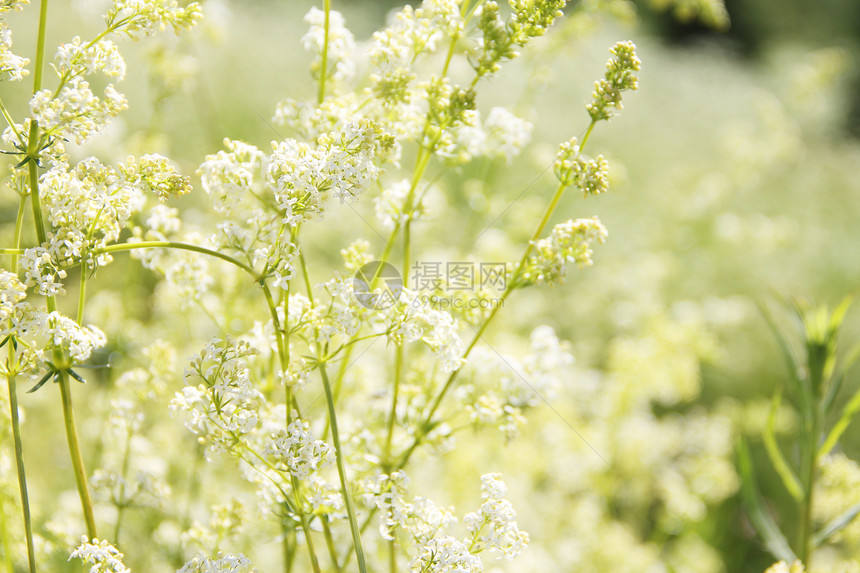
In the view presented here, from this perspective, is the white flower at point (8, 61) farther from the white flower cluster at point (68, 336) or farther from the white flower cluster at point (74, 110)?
the white flower cluster at point (68, 336)

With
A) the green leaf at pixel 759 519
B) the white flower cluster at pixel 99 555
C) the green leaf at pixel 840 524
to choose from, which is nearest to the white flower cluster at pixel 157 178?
the white flower cluster at pixel 99 555

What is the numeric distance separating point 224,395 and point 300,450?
0.14 m

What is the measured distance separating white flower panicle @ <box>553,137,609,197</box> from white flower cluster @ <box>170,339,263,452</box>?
0.60 m

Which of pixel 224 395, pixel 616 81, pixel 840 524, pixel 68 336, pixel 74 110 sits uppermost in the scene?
pixel 74 110

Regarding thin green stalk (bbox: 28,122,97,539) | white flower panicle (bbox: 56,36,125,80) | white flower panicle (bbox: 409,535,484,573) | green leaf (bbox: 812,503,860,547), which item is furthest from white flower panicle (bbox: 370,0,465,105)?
green leaf (bbox: 812,503,860,547)

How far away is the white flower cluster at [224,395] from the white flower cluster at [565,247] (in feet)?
1.69

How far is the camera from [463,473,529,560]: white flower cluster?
3.60 feet

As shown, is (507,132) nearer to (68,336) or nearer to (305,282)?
(305,282)

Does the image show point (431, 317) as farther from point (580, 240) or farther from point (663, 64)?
point (663, 64)

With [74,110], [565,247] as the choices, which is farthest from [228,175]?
[565,247]

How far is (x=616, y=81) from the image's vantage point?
44.8 inches

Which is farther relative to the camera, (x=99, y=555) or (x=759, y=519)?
(x=759, y=519)

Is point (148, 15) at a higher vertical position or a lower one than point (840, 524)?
higher
